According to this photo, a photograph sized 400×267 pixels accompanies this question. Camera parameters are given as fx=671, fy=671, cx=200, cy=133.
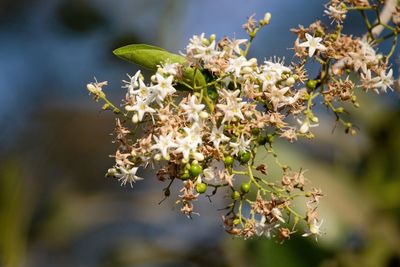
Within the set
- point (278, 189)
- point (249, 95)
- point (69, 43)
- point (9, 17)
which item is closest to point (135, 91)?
point (249, 95)

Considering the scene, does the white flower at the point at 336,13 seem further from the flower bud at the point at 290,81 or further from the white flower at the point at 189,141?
the white flower at the point at 189,141

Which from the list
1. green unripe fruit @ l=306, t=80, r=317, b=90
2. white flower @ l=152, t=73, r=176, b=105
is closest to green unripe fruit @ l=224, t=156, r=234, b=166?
white flower @ l=152, t=73, r=176, b=105

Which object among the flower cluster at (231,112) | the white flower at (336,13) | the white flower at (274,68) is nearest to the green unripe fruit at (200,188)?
the flower cluster at (231,112)

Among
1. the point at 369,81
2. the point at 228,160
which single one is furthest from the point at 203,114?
the point at 369,81

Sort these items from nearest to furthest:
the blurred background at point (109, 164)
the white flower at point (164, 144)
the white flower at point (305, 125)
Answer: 1. the white flower at point (164, 144)
2. the white flower at point (305, 125)
3. the blurred background at point (109, 164)

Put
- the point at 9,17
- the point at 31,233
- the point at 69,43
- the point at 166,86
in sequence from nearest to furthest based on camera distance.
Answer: the point at 166,86 → the point at 31,233 → the point at 69,43 → the point at 9,17

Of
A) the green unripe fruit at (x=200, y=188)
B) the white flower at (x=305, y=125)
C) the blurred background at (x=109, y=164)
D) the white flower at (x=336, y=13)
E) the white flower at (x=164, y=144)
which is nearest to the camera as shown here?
the white flower at (x=164, y=144)

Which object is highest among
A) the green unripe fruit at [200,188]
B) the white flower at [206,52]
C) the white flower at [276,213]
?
the white flower at [206,52]

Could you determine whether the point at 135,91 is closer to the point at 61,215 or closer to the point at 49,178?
the point at 61,215
